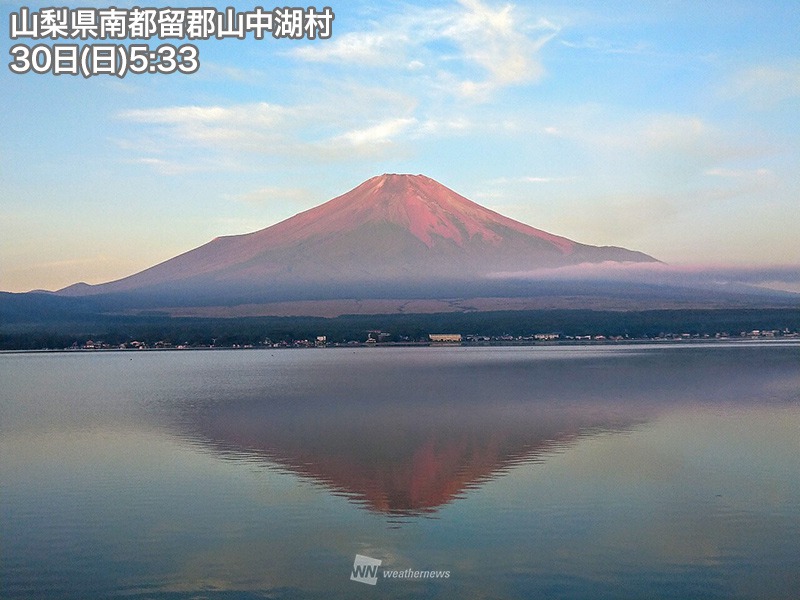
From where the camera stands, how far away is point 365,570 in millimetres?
10578

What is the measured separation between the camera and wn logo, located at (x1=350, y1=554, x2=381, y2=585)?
33.7 feet

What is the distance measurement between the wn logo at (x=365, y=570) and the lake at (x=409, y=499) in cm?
4

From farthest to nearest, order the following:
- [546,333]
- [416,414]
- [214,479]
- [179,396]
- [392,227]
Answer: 1. [392,227]
2. [546,333]
3. [179,396]
4. [416,414]
5. [214,479]

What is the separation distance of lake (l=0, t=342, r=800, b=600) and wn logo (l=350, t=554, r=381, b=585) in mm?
39

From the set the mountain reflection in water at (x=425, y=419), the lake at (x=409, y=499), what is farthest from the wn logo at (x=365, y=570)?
the mountain reflection in water at (x=425, y=419)

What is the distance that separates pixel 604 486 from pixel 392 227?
12213cm

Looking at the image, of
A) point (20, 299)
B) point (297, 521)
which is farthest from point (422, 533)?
point (20, 299)

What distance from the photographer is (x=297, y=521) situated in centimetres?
1308

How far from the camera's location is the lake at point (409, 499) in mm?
10320

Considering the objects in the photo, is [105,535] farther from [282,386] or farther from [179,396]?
[282,386]

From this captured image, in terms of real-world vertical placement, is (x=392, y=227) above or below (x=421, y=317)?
above

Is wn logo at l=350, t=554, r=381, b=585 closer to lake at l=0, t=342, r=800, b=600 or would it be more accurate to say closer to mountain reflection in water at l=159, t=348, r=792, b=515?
lake at l=0, t=342, r=800, b=600

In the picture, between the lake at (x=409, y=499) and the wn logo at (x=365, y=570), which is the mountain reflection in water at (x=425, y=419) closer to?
the lake at (x=409, y=499)

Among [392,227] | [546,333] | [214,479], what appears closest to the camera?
[214,479]
